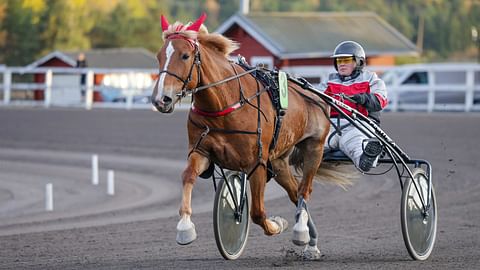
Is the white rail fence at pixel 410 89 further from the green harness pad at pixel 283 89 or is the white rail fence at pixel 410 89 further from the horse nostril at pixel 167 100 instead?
the horse nostril at pixel 167 100

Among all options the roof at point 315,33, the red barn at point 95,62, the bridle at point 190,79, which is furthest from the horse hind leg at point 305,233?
the red barn at point 95,62

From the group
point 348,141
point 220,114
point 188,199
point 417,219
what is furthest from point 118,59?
point 188,199

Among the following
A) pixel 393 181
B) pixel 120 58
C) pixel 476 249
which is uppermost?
pixel 476 249

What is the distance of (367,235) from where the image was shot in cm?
995

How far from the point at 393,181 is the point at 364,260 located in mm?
6877

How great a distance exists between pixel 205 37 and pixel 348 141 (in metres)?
1.64

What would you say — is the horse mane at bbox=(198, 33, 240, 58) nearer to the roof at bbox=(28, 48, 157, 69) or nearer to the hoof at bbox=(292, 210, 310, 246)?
the hoof at bbox=(292, 210, 310, 246)

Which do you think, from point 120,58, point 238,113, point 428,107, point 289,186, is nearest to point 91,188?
point 289,186

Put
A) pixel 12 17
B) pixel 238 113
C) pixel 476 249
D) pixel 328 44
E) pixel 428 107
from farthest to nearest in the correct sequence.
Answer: pixel 12 17 < pixel 328 44 < pixel 428 107 < pixel 476 249 < pixel 238 113

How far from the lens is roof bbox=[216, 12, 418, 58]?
37.2m

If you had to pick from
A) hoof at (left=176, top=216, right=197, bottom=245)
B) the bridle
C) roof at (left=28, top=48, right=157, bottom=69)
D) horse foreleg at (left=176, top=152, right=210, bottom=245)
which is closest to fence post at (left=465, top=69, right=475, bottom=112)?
the bridle

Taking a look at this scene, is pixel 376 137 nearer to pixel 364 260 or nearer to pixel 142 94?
pixel 364 260

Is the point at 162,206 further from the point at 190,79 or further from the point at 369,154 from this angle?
the point at 190,79

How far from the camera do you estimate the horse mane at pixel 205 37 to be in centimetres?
→ 725
